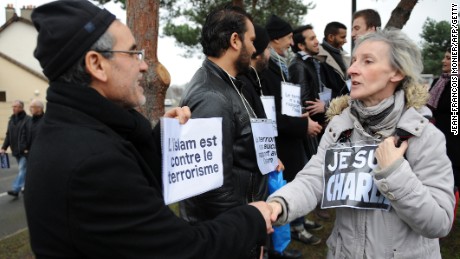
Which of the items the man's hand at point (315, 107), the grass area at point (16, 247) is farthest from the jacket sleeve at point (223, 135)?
the grass area at point (16, 247)

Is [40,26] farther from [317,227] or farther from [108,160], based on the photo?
[317,227]

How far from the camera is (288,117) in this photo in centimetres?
390

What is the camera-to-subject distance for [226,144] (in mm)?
2273

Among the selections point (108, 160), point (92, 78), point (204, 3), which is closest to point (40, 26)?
point (92, 78)

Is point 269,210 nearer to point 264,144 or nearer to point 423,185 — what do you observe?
point 423,185

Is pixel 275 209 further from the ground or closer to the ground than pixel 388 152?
closer to the ground

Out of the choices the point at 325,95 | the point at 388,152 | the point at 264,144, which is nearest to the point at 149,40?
the point at 325,95

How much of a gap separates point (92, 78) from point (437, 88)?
4179mm

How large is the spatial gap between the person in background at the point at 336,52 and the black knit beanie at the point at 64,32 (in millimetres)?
3941

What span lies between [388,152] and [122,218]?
1.17 m

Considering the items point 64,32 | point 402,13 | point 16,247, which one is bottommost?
point 16,247

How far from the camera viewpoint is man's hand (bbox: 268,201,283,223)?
1899mm

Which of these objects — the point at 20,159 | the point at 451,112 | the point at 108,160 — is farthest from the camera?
the point at 20,159

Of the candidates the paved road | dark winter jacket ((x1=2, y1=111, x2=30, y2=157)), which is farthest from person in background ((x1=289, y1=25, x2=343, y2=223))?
dark winter jacket ((x1=2, y1=111, x2=30, y2=157))
